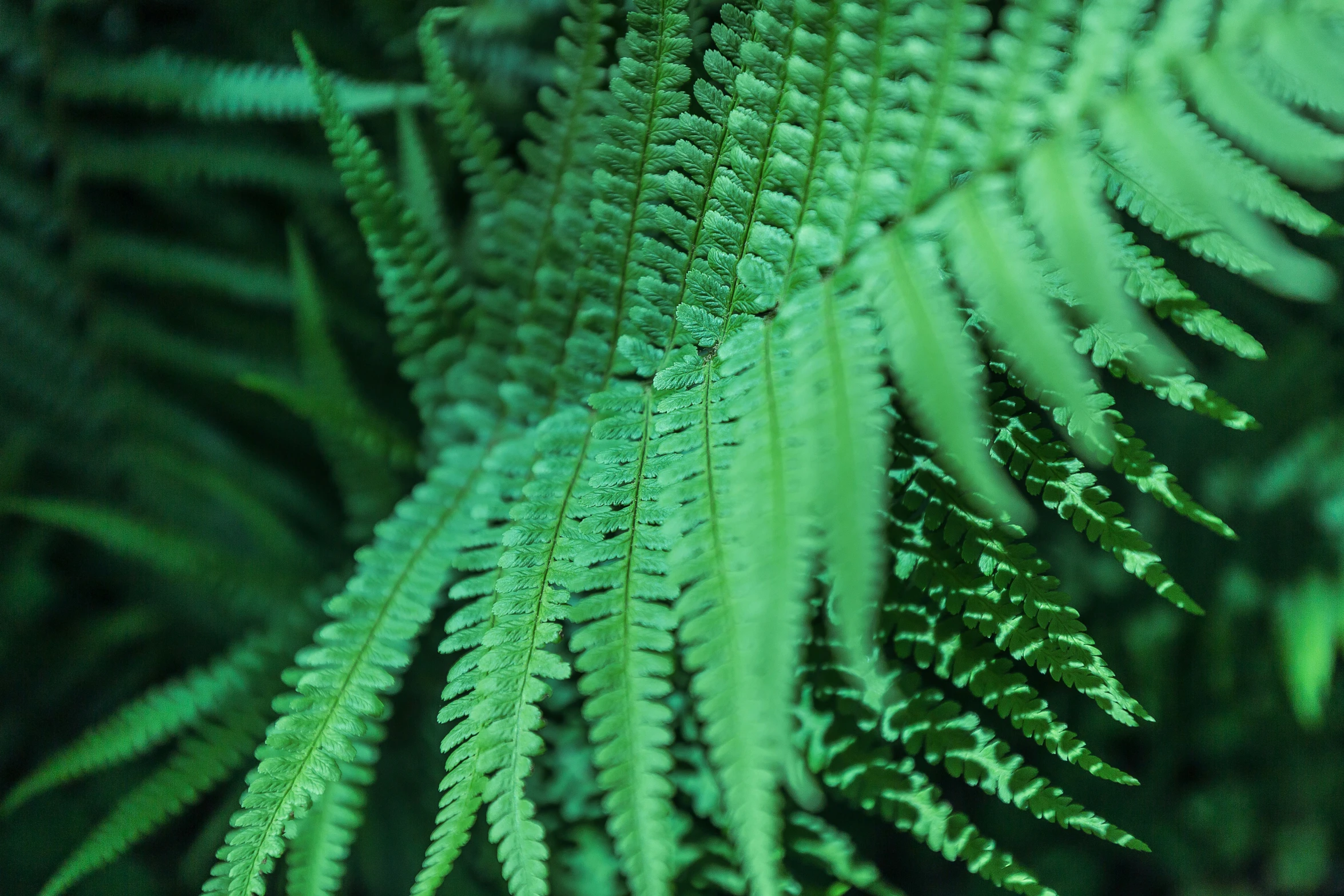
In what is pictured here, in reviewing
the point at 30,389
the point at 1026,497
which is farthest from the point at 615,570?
the point at 30,389

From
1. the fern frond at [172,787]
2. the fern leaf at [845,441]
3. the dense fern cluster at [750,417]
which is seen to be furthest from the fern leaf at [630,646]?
the fern frond at [172,787]

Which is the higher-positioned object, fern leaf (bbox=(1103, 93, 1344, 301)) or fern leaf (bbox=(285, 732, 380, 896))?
fern leaf (bbox=(1103, 93, 1344, 301))

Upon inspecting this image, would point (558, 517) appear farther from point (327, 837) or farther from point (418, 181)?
point (418, 181)

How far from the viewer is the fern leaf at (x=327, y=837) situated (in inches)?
29.6

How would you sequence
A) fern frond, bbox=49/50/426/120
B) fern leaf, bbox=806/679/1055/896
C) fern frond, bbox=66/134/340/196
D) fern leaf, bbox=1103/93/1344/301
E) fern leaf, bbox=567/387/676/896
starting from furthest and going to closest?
fern frond, bbox=66/134/340/196 → fern frond, bbox=49/50/426/120 → fern leaf, bbox=806/679/1055/896 → fern leaf, bbox=567/387/676/896 → fern leaf, bbox=1103/93/1344/301

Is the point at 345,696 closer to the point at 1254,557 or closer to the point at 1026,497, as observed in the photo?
the point at 1026,497

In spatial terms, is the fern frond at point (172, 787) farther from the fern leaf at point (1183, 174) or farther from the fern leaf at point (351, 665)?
the fern leaf at point (1183, 174)

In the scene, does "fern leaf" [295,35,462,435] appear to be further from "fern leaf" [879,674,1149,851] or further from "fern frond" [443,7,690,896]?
"fern leaf" [879,674,1149,851]

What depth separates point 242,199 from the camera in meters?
1.32

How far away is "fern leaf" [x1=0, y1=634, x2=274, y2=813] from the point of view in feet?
3.02

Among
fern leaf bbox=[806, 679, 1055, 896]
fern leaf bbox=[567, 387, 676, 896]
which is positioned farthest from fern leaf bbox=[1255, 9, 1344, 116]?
fern leaf bbox=[806, 679, 1055, 896]

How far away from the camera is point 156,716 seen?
0.96 metres

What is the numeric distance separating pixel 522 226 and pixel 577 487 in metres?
0.31

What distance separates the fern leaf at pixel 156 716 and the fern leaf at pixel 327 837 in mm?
272
